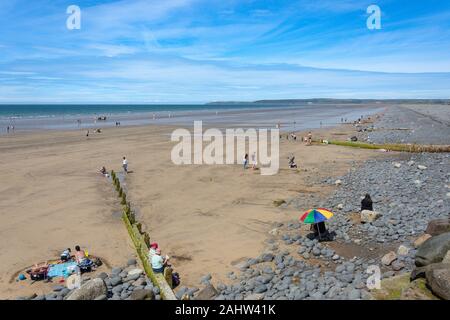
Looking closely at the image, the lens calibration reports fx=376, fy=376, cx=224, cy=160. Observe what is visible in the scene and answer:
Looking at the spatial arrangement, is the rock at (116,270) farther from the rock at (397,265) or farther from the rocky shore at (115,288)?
the rock at (397,265)

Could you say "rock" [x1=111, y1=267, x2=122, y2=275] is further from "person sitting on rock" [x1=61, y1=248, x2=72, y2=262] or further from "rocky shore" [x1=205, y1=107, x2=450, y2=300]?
"rocky shore" [x1=205, y1=107, x2=450, y2=300]

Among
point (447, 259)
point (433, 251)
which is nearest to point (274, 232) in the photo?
point (433, 251)

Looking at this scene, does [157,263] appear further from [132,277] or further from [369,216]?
[369,216]

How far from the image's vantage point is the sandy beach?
1616cm

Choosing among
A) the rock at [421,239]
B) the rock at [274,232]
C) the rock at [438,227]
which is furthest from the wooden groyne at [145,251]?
the rock at [438,227]

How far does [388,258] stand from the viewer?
44.7ft

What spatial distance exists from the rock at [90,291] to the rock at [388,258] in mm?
9782

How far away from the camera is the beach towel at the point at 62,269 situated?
1409cm

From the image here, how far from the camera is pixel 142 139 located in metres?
56.8

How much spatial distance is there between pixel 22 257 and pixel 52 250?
118 centimetres

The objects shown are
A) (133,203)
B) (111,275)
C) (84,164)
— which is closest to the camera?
(111,275)

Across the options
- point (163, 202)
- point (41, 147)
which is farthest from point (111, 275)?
point (41, 147)
